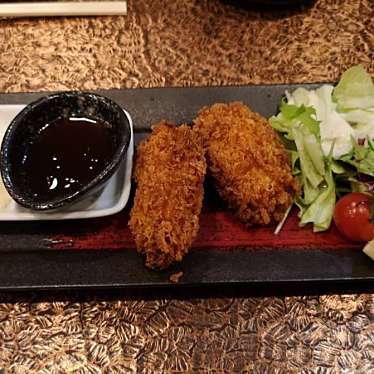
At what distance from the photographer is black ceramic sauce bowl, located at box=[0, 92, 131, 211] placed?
202cm

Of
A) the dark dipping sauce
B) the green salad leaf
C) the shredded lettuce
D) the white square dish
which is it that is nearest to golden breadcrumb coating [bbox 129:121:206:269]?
the white square dish

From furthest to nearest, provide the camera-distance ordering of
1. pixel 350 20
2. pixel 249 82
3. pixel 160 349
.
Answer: pixel 350 20, pixel 249 82, pixel 160 349

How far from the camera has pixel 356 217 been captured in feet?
6.92

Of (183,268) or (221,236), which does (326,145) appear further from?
(183,268)

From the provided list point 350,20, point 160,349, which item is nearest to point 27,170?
point 160,349

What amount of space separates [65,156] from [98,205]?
0.72 ft

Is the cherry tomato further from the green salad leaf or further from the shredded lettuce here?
the green salad leaf

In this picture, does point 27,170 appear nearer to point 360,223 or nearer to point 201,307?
point 201,307

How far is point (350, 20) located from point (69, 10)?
1.50 metres

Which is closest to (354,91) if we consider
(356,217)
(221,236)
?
(356,217)

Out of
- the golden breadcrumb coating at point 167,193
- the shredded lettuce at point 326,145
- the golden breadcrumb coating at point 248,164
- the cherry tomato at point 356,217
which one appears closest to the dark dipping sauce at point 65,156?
the golden breadcrumb coating at point 167,193

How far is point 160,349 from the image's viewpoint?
6.63ft

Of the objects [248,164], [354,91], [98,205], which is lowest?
[98,205]

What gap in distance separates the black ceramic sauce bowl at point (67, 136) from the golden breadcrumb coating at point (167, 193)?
0.14 metres
